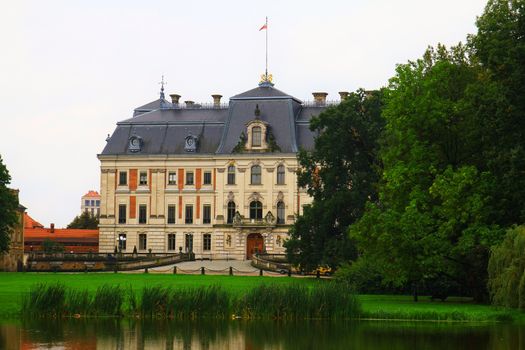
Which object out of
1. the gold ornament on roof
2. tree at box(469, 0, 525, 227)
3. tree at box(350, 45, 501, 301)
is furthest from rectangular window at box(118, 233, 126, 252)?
tree at box(469, 0, 525, 227)

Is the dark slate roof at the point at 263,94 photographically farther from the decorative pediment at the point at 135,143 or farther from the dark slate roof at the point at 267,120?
the decorative pediment at the point at 135,143

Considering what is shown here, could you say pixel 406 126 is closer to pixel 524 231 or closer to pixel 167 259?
pixel 524 231

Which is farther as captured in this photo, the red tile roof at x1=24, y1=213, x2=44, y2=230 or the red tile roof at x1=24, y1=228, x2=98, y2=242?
the red tile roof at x1=24, y1=213, x2=44, y2=230

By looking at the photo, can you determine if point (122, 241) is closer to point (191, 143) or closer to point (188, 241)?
point (188, 241)

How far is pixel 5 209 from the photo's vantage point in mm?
68938

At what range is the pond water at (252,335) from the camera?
91.4ft

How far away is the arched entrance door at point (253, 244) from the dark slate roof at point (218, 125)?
655 centimetres

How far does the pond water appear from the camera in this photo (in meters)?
27.8

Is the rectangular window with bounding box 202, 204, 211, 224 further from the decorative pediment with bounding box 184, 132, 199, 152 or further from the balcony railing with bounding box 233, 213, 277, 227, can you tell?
the decorative pediment with bounding box 184, 132, 199, 152

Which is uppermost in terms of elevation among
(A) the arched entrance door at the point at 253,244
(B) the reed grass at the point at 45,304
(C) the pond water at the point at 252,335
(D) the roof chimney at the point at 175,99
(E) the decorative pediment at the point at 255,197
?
(D) the roof chimney at the point at 175,99

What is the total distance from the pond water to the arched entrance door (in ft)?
176

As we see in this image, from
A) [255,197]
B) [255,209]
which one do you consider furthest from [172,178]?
[255,209]

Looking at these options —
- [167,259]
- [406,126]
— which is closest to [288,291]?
[406,126]

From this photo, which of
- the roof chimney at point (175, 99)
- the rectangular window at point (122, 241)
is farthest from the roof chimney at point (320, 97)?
the rectangular window at point (122, 241)
